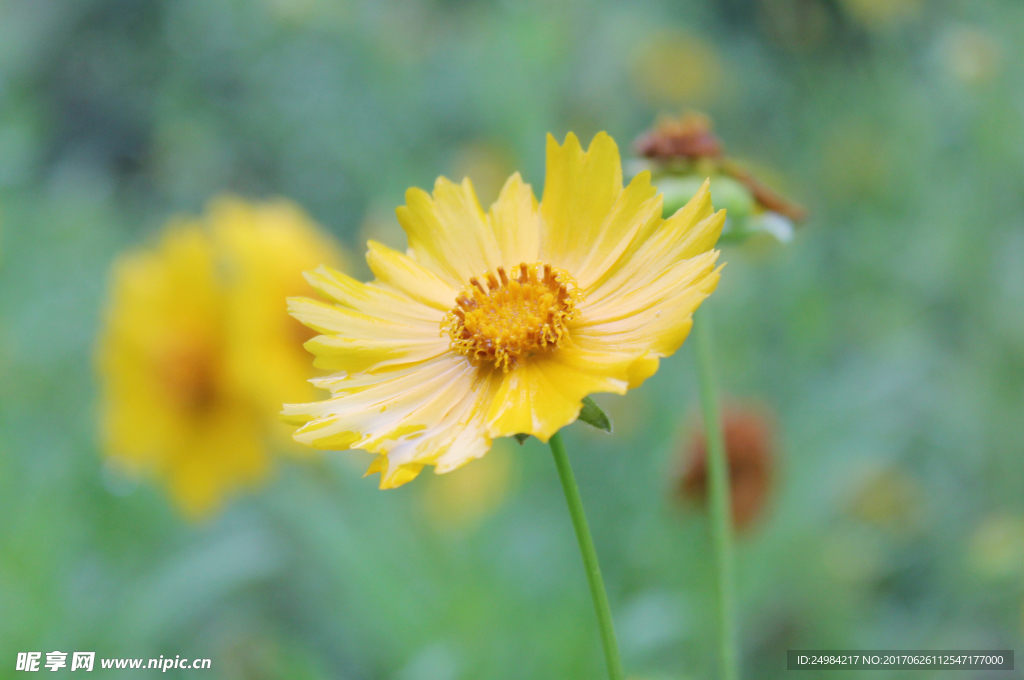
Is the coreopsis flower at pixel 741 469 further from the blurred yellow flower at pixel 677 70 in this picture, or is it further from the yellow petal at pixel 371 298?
the blurred yellow flower at pixel 677 70

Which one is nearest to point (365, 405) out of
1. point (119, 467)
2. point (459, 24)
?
point (119, 467)

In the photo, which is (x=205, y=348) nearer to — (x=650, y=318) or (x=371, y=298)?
(x=371, y=298)

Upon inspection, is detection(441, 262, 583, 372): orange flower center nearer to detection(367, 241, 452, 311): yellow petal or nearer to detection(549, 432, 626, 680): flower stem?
detection(367, 241, 452, 311): yellow petal

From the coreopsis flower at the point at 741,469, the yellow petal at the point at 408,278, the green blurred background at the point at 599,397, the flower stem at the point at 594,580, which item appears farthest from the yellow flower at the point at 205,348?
the flower stem at the point at 594,580

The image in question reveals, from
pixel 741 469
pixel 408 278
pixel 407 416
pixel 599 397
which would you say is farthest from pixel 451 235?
pixel 599 397

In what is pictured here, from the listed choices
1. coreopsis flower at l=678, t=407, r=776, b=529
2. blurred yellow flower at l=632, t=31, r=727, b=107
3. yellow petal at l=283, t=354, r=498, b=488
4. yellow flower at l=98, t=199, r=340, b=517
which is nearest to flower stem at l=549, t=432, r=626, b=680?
yellow petal at l=283, t=354, r=498, b=488
